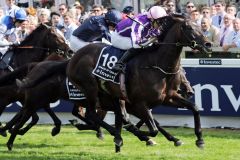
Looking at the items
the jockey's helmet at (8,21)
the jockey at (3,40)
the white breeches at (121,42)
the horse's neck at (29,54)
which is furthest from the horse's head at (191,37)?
the jockey's helmet at (8,21)

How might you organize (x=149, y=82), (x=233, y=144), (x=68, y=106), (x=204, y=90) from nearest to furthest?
(x=149, y=82) → (x=233, y=144) → (x=204, y=90) → (x=68, y=106)

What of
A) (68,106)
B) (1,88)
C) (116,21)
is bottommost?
(68,106)

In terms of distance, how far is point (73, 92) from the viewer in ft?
38.8

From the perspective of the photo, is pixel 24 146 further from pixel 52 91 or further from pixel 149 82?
pixel 149 82

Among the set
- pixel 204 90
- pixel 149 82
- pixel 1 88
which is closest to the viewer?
pixel 149 82

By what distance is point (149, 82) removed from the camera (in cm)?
1053

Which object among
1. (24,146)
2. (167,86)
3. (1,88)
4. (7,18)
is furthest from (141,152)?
(7,18)

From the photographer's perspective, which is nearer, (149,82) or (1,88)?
(149,82)

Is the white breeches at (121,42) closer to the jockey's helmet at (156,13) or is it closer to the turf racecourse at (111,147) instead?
the jockey's helmet at (156,13)

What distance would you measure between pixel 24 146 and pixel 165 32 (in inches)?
113

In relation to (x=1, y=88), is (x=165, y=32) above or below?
above

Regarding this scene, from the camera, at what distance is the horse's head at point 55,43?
1278 cm

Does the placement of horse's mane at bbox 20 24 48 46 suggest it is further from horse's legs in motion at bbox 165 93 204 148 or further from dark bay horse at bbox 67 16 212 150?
horse's legs in motion at bbox 165 93 204 148

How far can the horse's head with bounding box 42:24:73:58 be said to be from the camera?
503 inches
